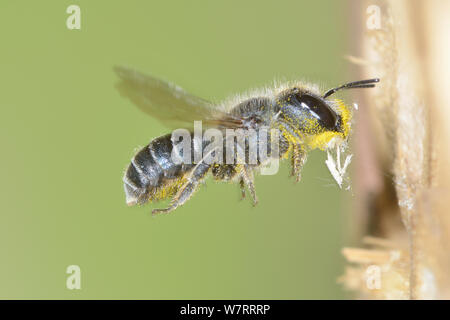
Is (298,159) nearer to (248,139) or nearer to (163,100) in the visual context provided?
(248,139)

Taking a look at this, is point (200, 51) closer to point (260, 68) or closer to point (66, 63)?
point (260, 68)

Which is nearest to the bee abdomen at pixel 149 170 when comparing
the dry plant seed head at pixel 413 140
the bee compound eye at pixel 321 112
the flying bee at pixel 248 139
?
the flying bee at pixel 248 139

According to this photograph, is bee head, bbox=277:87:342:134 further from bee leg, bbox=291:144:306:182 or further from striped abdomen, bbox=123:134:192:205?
striped abdomen, bbox=123:134:192:205

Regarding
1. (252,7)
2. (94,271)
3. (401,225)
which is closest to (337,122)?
(401,225)

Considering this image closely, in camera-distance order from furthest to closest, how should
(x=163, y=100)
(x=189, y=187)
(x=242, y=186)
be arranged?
(x=242, y=186), (x=189, y=187), (x=163, y=100)

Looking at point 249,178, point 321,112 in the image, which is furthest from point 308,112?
point 249,178

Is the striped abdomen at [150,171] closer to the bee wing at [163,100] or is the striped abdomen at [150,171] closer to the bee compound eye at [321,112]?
the bee wing at [163,100]

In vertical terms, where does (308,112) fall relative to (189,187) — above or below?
above
